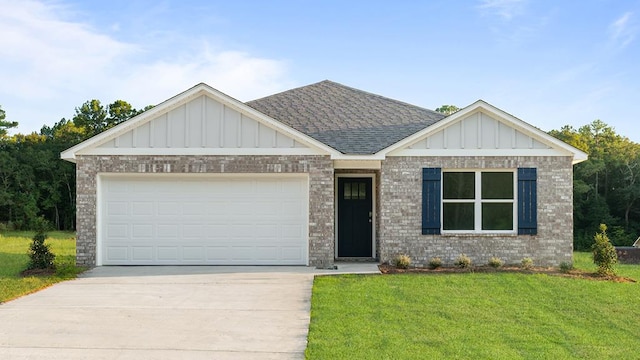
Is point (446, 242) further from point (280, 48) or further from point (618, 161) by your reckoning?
point (618, 161)

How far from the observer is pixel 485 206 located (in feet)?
45.1

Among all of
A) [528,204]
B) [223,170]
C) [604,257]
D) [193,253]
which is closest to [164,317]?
[193,253]

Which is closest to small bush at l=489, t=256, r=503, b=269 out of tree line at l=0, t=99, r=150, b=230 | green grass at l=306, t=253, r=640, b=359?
green grass at l=306, t=253, r=640, b=359

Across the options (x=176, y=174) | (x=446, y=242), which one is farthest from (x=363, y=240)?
(x=176, y=174)

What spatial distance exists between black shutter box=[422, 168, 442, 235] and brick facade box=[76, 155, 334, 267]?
7.15ft

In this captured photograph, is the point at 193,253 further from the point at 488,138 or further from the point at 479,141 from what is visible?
the point at 488,138

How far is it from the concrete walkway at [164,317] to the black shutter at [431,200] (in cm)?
207

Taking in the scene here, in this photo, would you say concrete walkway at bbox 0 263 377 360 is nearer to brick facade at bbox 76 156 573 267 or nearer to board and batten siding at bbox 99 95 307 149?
brick facade at bbox 76 156 573 267

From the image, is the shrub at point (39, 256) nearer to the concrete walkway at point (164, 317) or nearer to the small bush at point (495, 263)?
the concrete walkway at point (164, 317)

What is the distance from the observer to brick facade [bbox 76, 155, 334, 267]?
13312mm

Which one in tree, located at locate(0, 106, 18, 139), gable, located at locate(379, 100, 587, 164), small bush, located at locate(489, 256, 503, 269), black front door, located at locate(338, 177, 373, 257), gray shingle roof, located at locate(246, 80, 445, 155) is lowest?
small bush, located at locate(489, 256, 503, 269)

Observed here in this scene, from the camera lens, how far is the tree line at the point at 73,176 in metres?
33.3

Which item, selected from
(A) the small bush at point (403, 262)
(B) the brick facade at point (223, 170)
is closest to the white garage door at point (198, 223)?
(B) the brick facade at point (223, 170)

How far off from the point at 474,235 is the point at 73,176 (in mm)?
32247
